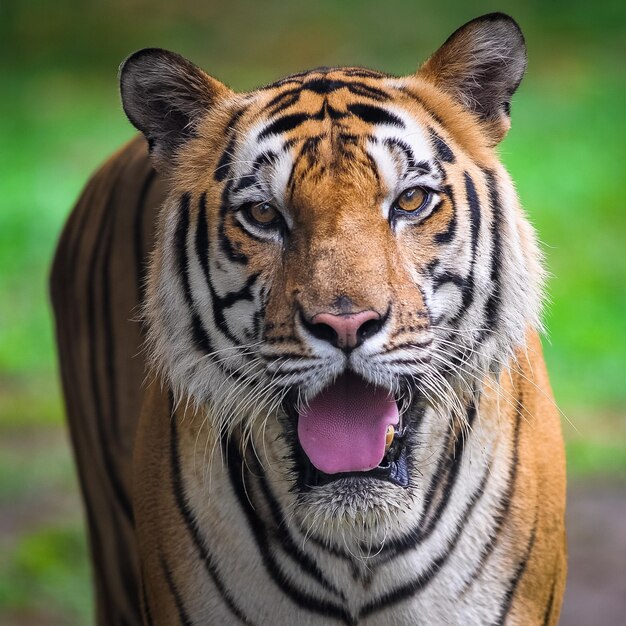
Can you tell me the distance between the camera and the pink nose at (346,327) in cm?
160

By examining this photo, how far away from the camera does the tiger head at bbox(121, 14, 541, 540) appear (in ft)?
5.52

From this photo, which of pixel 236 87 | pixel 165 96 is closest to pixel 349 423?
pixel 165 96

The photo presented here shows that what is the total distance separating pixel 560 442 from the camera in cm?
213

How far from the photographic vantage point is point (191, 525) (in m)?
2.01

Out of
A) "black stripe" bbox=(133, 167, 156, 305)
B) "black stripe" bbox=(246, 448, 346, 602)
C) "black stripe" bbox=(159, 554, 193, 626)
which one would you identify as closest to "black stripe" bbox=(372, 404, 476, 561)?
"black stripe" bbox=(246, 448, 346, 602)

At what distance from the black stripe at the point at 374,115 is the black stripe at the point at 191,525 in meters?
0.57

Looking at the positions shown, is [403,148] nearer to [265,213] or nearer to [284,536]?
[265,213]

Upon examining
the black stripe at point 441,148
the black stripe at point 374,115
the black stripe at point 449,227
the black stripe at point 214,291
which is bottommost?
the black stripe at point 214,291

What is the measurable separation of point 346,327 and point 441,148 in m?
0.39

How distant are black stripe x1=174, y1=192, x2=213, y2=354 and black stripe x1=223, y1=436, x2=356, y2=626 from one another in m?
0.17

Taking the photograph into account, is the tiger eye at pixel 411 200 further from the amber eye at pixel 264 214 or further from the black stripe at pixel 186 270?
the black stripe at pixel 186 270

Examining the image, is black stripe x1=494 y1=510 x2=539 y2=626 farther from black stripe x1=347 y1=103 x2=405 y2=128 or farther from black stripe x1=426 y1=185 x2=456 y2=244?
black stripe x1=347 y1=103 x2=405 y2=128

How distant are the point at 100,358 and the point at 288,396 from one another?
3.29 feet

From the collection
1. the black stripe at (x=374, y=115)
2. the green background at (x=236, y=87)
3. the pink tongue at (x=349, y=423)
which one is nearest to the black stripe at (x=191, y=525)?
the pink tongue at (x=349, y=423)
